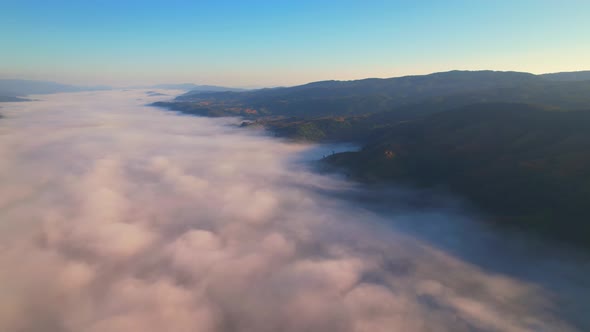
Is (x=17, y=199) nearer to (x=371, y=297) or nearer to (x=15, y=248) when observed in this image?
(x=15, y=248)

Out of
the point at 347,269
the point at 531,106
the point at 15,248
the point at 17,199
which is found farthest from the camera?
the point at 531,106

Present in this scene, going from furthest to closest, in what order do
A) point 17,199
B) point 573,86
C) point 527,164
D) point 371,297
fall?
point 573,86 → point 17,199 → point 527,164 → point 371,297

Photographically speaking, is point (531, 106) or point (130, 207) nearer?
point (130, 207)

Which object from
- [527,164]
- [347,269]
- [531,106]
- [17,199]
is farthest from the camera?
[531,106]

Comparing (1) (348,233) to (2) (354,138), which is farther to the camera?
(2) (354,138)

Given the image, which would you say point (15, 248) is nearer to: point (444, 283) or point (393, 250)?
point (393, 250)

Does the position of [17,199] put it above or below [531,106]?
below

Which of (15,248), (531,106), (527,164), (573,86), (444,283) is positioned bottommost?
(15,248)

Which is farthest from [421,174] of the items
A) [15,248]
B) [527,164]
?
[15,248]

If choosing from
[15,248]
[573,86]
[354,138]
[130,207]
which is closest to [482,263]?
[130,207]
